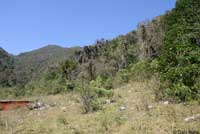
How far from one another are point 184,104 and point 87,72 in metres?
22.9

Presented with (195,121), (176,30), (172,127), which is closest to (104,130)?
(172,127)

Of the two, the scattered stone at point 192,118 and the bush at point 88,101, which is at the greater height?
the bush at point 88,101

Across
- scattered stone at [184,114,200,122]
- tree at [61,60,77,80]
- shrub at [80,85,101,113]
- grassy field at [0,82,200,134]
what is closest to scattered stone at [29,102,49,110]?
grassy field at [0,82,200,134]

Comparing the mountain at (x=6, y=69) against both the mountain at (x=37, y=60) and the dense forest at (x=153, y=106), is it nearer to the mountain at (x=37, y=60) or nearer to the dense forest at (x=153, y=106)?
the mountain at (x=37, y=60)

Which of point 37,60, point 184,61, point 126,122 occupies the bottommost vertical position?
→ point 126,122

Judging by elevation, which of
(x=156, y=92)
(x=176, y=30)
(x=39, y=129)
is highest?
(x=176, y=30)

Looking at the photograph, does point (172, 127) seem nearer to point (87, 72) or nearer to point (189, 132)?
point (189, 132)

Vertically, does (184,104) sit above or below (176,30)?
below

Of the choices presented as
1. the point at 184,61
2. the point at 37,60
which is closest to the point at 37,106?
the point at 184,61

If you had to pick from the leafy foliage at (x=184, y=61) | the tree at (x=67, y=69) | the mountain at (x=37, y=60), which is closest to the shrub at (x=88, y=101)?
the leafy foliage at (x=184, y=61)

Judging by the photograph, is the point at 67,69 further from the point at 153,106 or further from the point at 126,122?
the point at 126,122

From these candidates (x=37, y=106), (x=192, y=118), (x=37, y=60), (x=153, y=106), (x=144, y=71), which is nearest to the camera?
(x=192, y=118)

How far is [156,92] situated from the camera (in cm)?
1282

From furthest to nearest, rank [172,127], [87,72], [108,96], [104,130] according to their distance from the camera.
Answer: [87,72] < [108,96] < [104,130] < [172,127]
